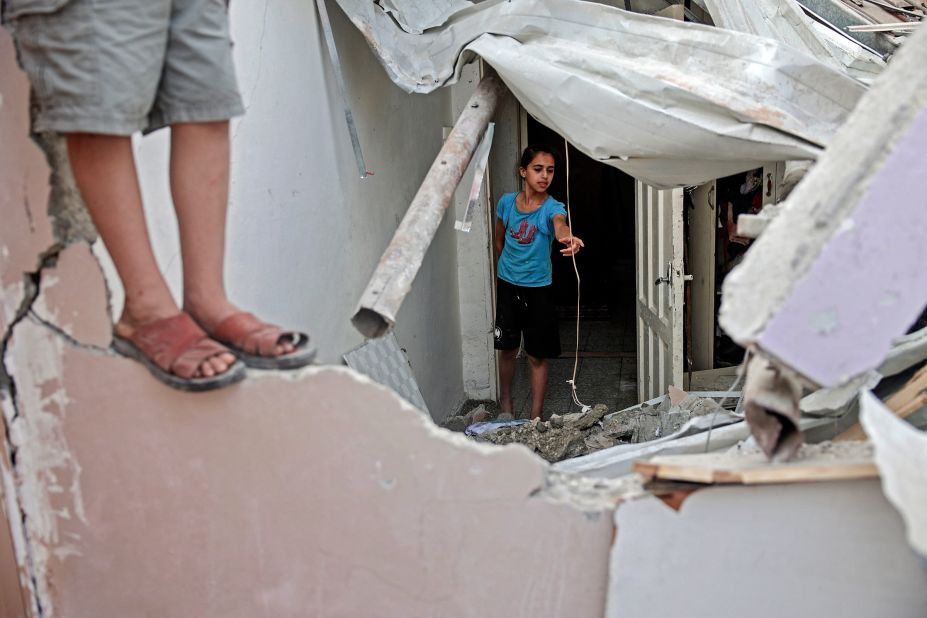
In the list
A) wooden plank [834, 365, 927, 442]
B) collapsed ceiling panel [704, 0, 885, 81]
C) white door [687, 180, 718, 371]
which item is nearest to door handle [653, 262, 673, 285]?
white door [687, 180, 718, 371]

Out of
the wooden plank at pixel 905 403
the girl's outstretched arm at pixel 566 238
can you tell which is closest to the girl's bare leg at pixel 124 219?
the wooden plank at pixel 905 403

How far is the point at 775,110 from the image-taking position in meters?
2.65

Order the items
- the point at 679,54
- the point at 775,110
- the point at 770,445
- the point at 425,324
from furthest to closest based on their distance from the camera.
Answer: the point at 425,324, the point at 679,54, the point at 775,110, the point at 770,445

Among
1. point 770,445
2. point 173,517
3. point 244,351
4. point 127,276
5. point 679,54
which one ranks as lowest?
point 173,517

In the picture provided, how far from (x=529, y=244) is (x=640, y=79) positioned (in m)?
2.04

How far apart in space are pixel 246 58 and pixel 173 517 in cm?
157

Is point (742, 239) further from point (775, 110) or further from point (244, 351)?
point (244, 351)

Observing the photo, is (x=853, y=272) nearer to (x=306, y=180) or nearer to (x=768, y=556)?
(x=768, y=556)

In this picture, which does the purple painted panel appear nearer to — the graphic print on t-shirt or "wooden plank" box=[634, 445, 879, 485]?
"wooden plank" box=[634, 445, 879, 485]

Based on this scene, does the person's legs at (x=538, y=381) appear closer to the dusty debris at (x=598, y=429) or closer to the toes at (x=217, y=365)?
the dusty debris at (x=598, y=429)

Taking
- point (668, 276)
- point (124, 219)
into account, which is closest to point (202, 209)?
point (124, 219)

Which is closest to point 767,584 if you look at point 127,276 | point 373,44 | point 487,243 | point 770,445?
point 770,445

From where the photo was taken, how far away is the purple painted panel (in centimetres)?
147

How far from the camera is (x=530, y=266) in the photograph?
4816 millimetres
